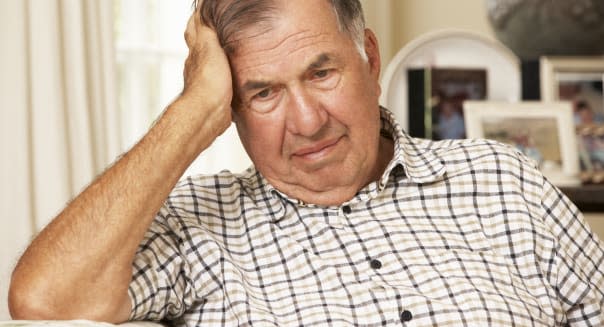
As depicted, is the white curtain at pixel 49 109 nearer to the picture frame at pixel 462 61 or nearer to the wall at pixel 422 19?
the picture frame at pixel 462 61

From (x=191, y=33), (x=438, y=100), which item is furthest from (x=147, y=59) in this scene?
(x=191, y=33)

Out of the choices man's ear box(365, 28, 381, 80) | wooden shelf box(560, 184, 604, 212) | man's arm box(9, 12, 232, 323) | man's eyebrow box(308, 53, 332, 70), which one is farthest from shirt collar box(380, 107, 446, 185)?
wooden shelf box(560, 184, 604, 212)

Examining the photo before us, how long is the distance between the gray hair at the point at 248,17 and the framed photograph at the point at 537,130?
3.65ft

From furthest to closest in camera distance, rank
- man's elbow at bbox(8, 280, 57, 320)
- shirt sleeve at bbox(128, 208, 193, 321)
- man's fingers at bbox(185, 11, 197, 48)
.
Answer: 1. man's fingers at bbox(185, 11, 197, 48)
2. shirt sleeve at bbox(128, 208, 193, 321)
3. man's elbow at bbox(8, 280, 57, 320)

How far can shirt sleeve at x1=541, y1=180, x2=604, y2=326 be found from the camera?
64.9 inches

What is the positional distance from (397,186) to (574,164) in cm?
115

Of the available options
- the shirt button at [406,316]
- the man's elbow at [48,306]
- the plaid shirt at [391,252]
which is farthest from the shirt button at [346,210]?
the man's elbow at [48,306]

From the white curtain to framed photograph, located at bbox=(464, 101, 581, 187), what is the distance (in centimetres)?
105

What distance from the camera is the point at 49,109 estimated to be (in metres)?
2.09

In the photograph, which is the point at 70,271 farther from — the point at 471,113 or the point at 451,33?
the point at 451,33

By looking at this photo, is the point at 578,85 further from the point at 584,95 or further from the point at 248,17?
the point at 248,17

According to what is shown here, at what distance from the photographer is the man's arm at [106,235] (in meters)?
1.39

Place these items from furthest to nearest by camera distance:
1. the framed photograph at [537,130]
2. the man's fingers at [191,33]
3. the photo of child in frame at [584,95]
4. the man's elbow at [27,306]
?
the photo of child in frame at [584,95], the framed photograph at [537,130], the man's fingers at [191,33], the man's elbow at [27,306]

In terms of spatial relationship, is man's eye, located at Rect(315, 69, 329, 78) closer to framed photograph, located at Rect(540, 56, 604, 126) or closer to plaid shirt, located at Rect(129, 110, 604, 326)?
plaid shirt, located at Rect(129, 110, 604, 326)
